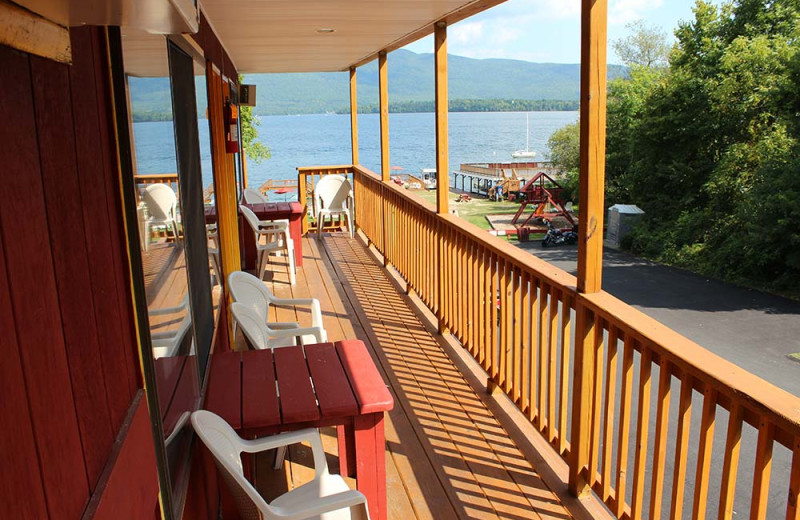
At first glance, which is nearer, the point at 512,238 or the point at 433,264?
the point at 433,264

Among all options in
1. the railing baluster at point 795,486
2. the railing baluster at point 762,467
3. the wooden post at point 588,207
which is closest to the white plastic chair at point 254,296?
the wooden post at point 588,207

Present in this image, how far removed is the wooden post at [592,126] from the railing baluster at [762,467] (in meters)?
0.95

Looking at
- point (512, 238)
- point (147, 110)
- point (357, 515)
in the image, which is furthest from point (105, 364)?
point (512, 238)

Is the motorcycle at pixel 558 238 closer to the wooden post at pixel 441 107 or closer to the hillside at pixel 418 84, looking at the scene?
the wooden post at pixel 441 107

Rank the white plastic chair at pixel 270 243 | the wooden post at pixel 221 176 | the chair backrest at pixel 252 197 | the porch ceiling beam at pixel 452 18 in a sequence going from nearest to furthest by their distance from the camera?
the porch ceiling beam at pixel 452 18
the wooden post at pixel 221 176
the white plastic chair at pixel 270 243
the chair backrest at pixel 252 197

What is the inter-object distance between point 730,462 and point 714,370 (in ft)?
0.86

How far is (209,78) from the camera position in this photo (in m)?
4.16

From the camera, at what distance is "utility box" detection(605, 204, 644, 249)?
2308 centimetres

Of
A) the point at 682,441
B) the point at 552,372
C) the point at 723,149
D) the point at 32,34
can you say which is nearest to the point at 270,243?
the point at 552,372

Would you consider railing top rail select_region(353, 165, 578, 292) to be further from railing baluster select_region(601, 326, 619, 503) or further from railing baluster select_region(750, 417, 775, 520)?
railing baluster select_region(750, 417, 775, 520)

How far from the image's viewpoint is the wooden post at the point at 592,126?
2.41 meters

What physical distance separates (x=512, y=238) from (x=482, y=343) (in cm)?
2086

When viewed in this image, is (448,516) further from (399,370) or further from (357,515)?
(399,370)

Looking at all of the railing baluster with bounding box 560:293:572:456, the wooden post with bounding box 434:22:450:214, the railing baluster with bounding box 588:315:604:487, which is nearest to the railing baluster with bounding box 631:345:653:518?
the railing baluster with bounding box 588:315:604:487
